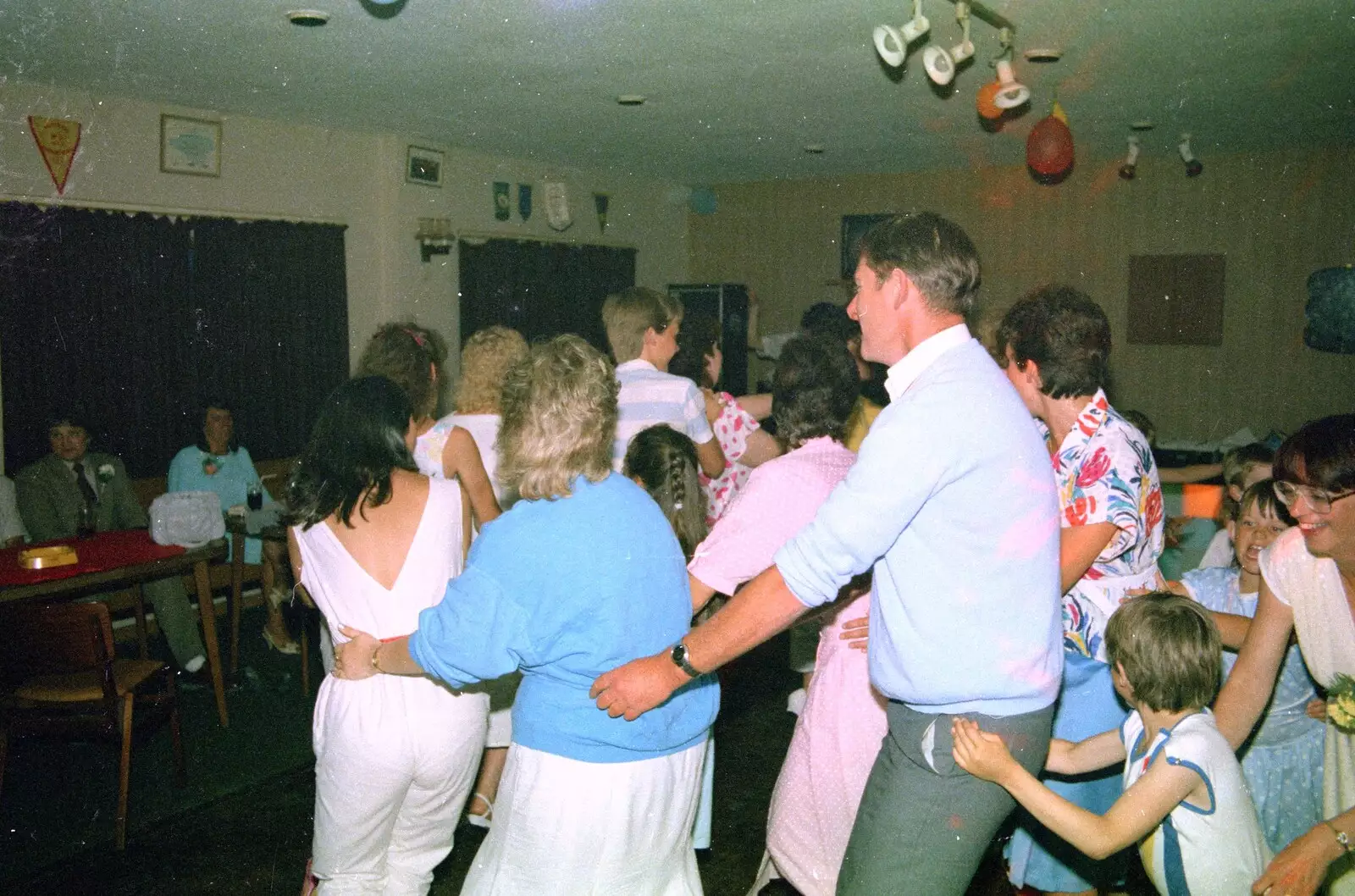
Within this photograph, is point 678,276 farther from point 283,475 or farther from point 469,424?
point 469,424


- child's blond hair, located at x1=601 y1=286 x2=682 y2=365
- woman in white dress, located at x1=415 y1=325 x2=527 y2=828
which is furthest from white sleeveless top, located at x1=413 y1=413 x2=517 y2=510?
child's blond hair, located at x1=601 y1=286 x2=682 y2=365

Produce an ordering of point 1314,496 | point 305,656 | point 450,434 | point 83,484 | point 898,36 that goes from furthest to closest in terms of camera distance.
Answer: point 83,484
point 305,656
point 898,36
point 450,434
point 1314,496

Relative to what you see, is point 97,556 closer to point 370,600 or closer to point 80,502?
point 80,502

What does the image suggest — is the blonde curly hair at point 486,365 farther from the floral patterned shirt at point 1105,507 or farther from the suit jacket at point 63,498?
the suit jacket at point 63,498

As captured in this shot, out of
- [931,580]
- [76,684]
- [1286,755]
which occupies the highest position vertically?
[931,580]

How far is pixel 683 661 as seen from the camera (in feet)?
5.82

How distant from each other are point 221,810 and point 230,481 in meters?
2.34

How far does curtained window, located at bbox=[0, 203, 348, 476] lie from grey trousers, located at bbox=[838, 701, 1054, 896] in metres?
5.12

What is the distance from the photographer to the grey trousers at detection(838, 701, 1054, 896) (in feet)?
5.67

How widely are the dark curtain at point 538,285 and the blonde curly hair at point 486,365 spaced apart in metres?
4.51

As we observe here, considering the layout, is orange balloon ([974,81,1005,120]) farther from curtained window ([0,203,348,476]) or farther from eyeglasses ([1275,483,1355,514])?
curtained window ([0,203,348,476])

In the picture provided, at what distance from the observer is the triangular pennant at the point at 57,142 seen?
5.15 meters

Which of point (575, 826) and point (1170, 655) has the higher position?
point (1170, 655)

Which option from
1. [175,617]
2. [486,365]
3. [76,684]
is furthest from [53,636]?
[175,617]
